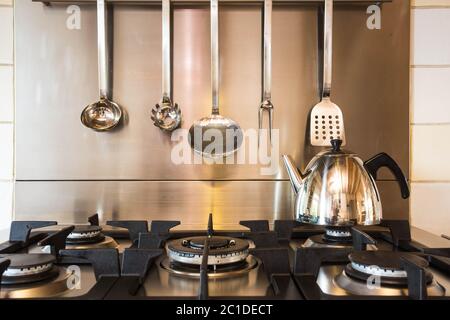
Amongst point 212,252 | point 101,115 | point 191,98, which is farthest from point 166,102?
point 212,252

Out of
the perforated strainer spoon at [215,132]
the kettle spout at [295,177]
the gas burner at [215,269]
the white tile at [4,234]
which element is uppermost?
the perforated strainer spoon at [215,132]

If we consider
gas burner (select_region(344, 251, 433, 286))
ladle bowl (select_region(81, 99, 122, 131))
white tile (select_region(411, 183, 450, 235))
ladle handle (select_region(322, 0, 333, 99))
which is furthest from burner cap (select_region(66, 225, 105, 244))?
white tile (select_region(411, 183, 450, 235))

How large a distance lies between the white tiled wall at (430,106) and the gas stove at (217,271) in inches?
11.0

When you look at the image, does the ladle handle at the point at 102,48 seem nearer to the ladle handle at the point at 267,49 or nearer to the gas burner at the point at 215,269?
the ladle handle at the point at 267,49

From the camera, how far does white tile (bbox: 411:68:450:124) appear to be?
1098 mm

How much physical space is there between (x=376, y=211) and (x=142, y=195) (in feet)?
1.88

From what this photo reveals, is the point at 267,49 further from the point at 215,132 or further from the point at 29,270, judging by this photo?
the point at 29,270

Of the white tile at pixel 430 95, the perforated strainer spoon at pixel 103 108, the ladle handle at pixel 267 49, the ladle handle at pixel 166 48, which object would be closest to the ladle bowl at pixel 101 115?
the perforated strainer spoon at pixel 103 108

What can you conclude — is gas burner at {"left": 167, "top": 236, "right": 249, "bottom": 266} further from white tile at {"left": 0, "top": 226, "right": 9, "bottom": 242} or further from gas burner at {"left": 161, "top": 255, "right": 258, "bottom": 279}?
white tile at {"left": 0, "top": 226, "right": 9, "bottom": 242}

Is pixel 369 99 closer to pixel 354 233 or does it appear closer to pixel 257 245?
pixel 354 233

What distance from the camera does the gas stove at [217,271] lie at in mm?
599

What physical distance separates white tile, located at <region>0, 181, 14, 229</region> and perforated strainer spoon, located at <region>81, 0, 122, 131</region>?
26cm
